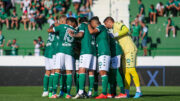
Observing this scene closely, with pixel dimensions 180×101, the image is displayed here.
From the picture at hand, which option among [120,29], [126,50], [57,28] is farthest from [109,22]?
[57,28]

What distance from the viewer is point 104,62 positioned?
13.2m

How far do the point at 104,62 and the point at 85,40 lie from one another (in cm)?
86

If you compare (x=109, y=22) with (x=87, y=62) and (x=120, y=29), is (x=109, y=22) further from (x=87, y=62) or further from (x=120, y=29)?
(x=87, y=62)

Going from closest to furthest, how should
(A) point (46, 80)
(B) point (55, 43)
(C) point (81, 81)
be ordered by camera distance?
(C) point (81, 81), (B) point (55, 43), (A) point (46, 80)

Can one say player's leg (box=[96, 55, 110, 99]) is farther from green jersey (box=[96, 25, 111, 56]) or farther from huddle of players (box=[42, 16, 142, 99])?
green jersey (box=[96, 25, 111, 56])

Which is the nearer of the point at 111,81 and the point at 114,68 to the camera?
the point at 114,68

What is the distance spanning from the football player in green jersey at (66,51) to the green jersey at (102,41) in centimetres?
76

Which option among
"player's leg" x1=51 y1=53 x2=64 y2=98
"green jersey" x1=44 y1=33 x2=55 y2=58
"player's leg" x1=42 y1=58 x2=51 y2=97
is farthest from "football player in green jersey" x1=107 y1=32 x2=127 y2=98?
"player's leg" x1=42 y1=58 x2=51 y2=97

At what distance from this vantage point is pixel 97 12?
30438mm

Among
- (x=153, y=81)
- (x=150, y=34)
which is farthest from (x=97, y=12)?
(x=153, y=81)

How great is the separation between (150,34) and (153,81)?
14.0 ft

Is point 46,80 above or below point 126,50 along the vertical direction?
below

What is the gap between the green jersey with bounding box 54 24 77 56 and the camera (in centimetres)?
1340

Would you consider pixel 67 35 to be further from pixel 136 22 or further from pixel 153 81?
pixel 136 22
